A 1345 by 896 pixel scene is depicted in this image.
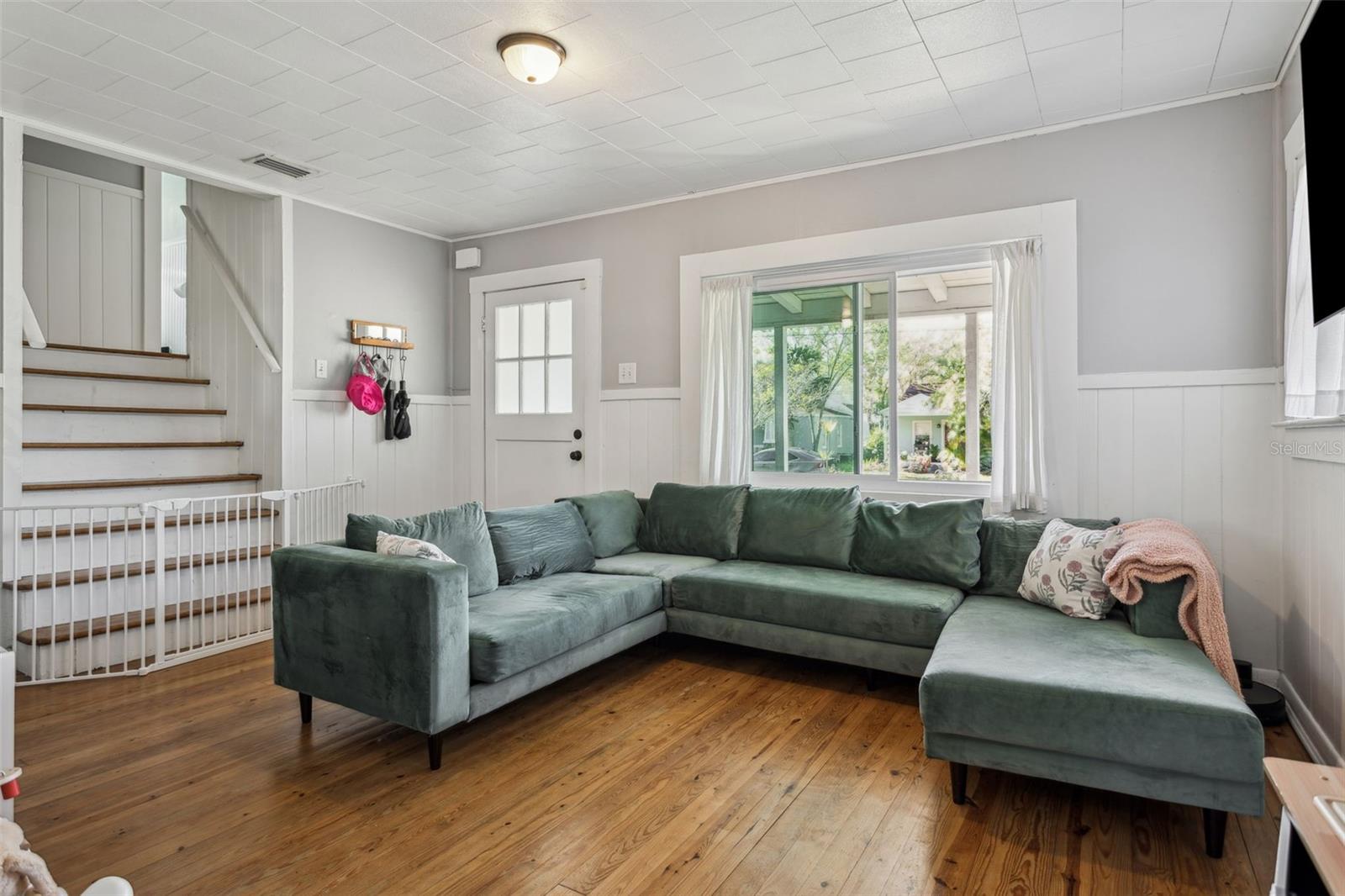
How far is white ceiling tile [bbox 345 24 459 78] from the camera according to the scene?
265 centimetres

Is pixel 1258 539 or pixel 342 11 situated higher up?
pixel 342 11

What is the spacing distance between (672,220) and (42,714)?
12.7 feet

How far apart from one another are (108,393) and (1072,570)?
5.24m

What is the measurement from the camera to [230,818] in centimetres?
208

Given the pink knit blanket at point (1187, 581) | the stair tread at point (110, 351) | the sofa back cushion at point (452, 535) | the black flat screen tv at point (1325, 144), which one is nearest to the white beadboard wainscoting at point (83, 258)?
the stair tread at point (110, 351)

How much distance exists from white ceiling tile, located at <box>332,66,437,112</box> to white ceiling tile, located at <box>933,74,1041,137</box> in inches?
89.8

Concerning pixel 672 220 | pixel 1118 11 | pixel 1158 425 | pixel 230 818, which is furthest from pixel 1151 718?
pixel 672 220

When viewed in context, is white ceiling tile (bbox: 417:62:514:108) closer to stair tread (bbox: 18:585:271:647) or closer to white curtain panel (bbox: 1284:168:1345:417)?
stair tread (bbox: 18:585:271:647)

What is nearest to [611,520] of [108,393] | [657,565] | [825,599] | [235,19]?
[657,565]

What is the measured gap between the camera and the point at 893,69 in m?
2.89

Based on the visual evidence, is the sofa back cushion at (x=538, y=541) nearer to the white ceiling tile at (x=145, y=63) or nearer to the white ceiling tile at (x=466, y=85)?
the white ceiling tile at (x=466, y=85)

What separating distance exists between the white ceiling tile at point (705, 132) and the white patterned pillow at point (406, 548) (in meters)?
2.24

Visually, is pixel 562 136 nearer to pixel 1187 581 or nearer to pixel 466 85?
pixel 466 85

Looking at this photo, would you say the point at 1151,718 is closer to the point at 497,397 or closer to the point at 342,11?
the point at 342,11
